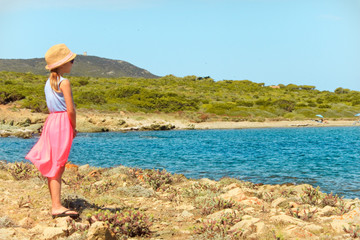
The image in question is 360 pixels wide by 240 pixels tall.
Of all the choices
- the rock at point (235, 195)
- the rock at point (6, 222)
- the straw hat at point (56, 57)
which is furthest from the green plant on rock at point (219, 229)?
the straw hat at point (56, 57)

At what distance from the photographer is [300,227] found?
4.57 meters

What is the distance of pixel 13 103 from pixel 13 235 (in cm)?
3687

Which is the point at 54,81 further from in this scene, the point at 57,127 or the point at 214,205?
the point at 214,205

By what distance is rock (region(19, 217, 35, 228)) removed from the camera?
4492 millimetres

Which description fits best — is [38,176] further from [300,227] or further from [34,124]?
[34,124]

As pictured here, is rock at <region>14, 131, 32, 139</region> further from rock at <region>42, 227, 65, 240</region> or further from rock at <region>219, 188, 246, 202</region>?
rock at <region>42, 227, 65, 240</region>

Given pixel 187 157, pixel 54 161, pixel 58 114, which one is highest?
pixel 58 114

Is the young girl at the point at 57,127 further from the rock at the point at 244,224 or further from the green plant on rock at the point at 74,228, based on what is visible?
the rock at the point at 244,224

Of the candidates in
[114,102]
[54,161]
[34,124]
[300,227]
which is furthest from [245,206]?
[114,102]

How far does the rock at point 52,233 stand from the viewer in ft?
13.1

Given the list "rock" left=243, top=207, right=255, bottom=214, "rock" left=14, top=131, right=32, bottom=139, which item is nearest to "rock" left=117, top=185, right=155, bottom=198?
"rock" left=243, top=207, right=255, bottom=214

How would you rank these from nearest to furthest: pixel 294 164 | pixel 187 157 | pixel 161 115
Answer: pixel 294 164
pixel 187 157
pixel 161 115

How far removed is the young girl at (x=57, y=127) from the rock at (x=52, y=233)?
59 centimetres

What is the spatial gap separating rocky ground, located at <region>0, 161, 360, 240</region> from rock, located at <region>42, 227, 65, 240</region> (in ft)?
0.03
